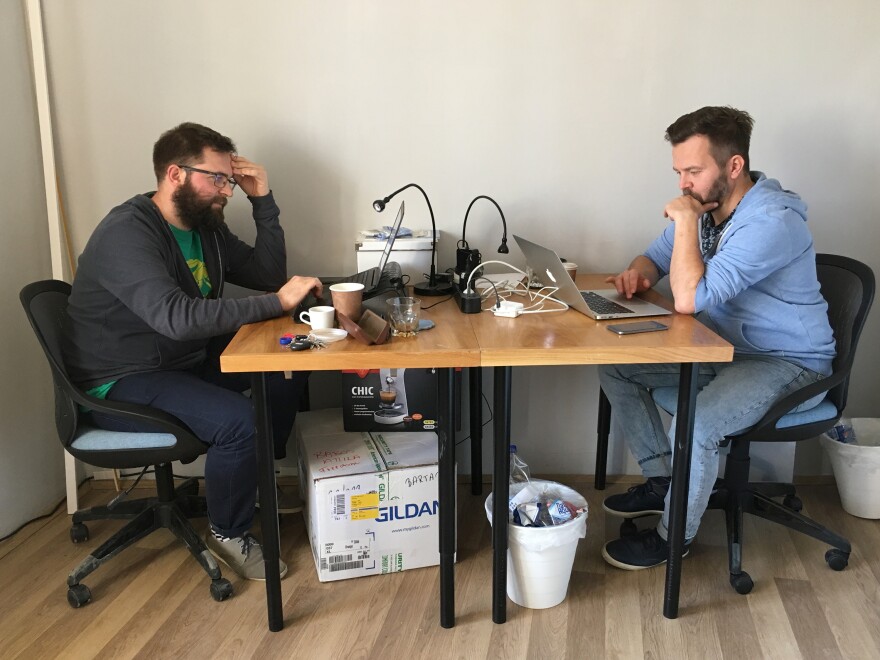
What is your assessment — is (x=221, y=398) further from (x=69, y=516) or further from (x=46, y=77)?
(x=46, y=77)

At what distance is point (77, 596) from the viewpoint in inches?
83.4

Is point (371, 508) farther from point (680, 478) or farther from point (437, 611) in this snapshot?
point (680, 478)

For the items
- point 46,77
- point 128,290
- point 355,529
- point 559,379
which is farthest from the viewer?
point 559,379

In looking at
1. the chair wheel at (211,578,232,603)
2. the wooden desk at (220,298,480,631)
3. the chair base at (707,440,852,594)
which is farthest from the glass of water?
the chair base at (707,440,852,594)

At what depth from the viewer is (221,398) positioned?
7.05ft

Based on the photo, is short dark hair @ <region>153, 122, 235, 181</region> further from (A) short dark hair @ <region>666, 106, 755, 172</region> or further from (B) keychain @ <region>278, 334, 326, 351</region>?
(A) short dark hair @ <region>666, 106, 755, 172</region>

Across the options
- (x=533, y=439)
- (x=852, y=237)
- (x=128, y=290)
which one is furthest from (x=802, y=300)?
(x=128, y=290)

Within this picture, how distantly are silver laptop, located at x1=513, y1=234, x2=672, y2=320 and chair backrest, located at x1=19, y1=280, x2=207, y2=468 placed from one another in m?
1.13

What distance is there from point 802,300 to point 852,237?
0.71m

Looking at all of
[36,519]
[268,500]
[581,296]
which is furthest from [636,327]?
[36,519]

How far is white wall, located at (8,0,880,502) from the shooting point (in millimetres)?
2492

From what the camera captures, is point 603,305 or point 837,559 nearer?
point 603,305

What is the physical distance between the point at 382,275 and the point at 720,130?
1071mm

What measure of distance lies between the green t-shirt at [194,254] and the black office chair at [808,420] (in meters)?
1.49
